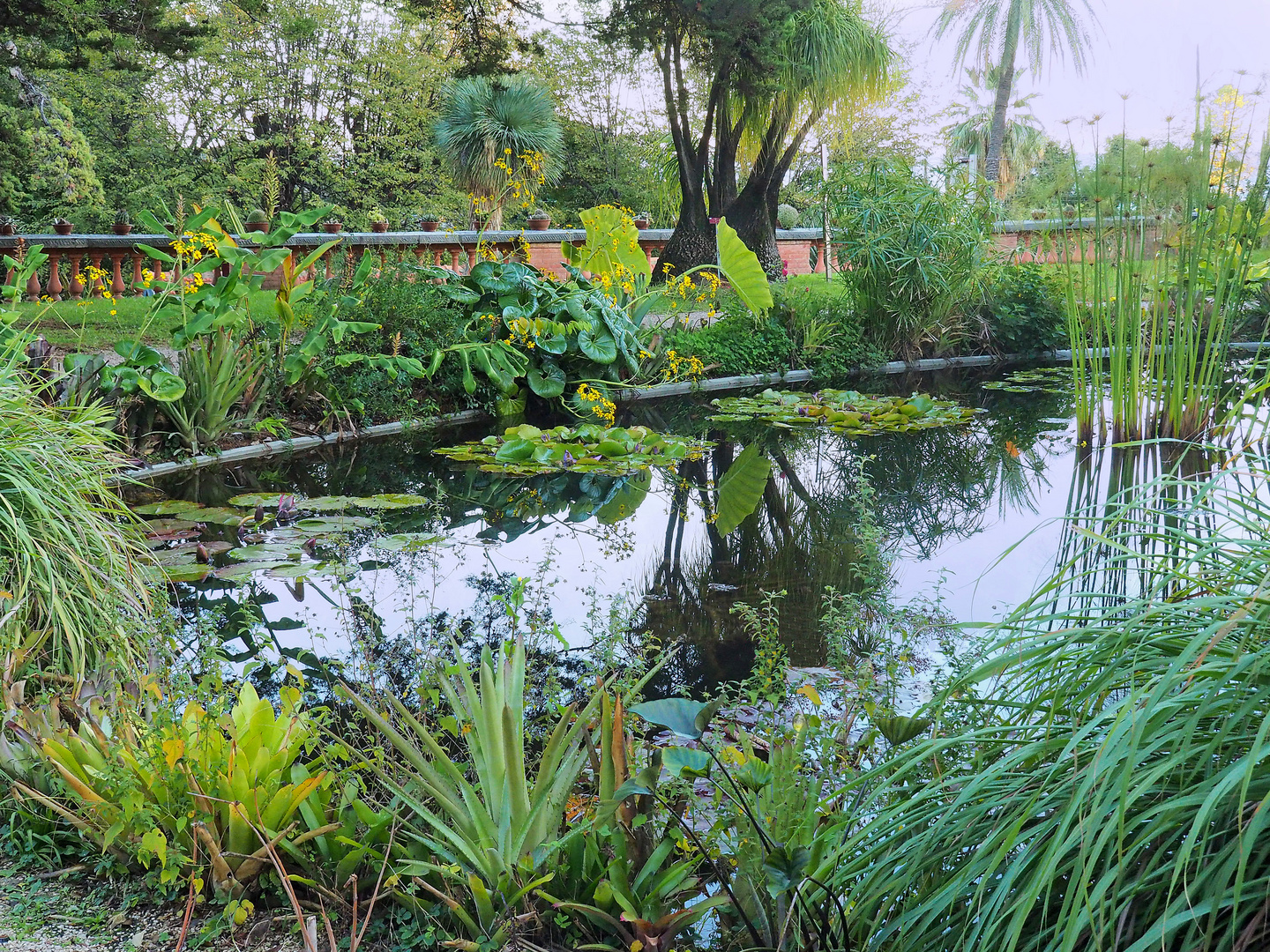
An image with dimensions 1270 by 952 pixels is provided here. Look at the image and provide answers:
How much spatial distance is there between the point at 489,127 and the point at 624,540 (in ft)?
63.8

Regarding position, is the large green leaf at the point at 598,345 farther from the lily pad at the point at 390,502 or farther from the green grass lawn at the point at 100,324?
the lily pad at the point at 390,502

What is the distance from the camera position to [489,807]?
198 cm

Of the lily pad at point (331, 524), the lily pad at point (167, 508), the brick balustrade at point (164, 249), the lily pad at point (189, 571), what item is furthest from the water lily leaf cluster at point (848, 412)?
the lily pad at point (189, 571)

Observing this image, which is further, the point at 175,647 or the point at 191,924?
the point at 175,647

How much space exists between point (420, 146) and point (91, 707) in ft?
81.3

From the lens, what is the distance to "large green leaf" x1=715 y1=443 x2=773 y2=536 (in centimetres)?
552

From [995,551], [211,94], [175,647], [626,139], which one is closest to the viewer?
[175,647]

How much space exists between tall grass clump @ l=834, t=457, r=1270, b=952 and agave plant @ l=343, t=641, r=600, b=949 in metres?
0.63

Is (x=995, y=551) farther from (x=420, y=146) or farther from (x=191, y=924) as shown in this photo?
(x=420, y=146)

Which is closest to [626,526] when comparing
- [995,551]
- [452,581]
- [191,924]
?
[452,581]

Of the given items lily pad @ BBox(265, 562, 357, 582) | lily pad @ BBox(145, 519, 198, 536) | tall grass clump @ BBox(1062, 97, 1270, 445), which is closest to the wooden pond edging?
lily pad @ BBox(145, 519, 198, 536)

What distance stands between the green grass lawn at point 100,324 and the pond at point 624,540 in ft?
8.67

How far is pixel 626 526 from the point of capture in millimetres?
5379

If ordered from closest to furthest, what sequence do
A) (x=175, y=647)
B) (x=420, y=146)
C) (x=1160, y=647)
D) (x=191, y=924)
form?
(x=1160, y=647), (x=191, y=924), (x=175, y=647), (x=420, y=146)
